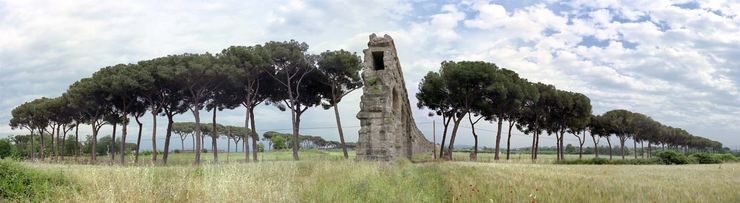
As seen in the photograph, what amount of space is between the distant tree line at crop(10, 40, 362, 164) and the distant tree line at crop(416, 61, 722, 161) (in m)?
7.22

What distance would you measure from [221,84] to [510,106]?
22294mm

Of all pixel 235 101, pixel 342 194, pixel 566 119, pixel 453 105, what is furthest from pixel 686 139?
pixel 342 194

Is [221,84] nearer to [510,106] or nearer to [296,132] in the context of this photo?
[296,132]

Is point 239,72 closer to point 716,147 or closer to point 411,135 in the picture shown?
point 411,135

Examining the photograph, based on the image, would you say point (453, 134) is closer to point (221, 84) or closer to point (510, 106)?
point (510, 106)

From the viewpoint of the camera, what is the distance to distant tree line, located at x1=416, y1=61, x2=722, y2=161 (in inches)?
1444

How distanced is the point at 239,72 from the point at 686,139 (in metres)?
79.1

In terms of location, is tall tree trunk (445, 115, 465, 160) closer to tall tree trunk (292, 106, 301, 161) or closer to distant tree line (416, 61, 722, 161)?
distant tree line (416, 61, 722, 161)

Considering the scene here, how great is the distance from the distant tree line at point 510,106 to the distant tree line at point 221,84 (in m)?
7.22

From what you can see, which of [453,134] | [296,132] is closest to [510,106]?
[453,134]

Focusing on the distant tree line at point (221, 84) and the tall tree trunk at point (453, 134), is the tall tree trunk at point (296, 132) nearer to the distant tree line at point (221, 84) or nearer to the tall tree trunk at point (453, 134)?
the distant tree line at point (221, 84)

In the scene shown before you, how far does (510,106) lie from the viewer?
3988cm

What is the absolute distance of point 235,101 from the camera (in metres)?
38.6

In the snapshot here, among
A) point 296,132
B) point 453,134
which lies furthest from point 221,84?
point 453,134
